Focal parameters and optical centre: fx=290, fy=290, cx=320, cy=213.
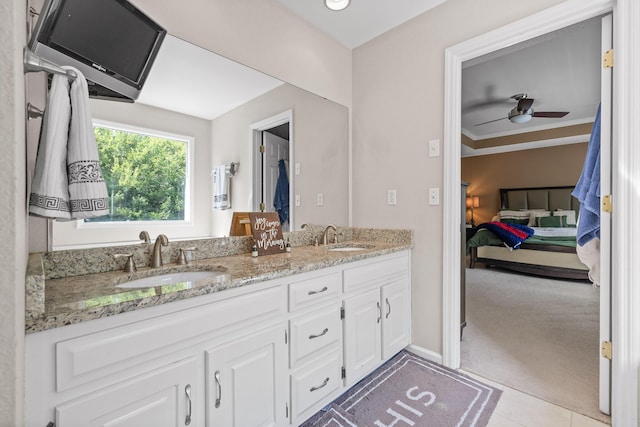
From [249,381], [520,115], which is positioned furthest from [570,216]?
[249,381]

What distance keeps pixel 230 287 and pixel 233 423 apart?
52cm

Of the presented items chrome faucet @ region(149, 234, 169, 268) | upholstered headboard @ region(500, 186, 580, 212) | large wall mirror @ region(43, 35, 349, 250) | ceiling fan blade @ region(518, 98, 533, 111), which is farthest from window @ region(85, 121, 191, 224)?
upholstered headboard @ region(500, 186, 580, 212)

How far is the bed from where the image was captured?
14.1ft

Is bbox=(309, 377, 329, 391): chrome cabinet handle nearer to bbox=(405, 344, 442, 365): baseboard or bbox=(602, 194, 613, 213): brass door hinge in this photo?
bbox=(405, 344, 442, 365): baseboard

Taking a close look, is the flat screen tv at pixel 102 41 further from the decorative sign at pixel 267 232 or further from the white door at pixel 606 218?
the white door at pixel 606 218

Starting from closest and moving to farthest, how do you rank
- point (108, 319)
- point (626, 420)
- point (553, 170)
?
point (108, 319), point (626, 420), point (553, 170)

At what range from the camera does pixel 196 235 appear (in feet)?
5.29

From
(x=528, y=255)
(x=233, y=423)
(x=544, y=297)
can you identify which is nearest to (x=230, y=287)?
(x=233, y=423)

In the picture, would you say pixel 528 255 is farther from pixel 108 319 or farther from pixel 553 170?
pixel 108 319

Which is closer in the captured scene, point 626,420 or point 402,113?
point 626,420

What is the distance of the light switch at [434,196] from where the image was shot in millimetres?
2050

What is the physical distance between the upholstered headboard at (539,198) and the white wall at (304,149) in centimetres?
602

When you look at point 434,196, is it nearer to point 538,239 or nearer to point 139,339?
point 139,339

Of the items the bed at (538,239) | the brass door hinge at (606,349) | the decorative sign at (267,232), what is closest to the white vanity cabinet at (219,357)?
the decorative sign at (267,232)
